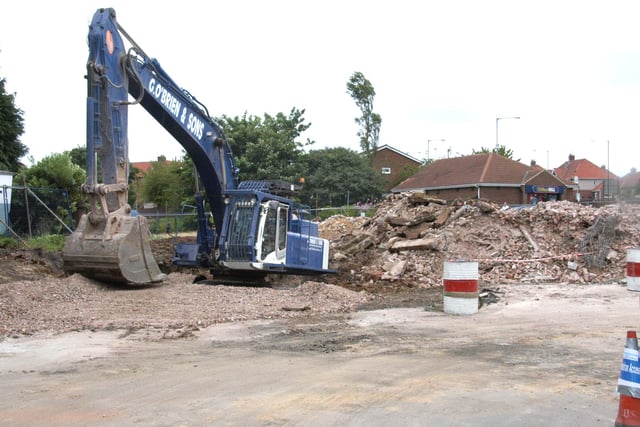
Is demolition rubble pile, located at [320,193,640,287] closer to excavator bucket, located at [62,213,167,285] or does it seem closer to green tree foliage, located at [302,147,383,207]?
excavator bucket, located at [62,213,167,285]

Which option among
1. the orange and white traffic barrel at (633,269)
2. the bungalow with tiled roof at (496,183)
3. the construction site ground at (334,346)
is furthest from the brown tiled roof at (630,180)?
the bungalow with tiled roof at (496,183)

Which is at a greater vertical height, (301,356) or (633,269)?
(633,269)

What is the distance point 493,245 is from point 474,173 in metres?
32.3

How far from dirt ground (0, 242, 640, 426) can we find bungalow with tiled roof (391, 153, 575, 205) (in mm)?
34341

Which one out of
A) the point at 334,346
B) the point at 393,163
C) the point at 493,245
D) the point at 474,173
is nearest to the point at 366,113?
the point at 393,163

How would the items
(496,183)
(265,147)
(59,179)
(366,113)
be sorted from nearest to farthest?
(59,179) → (265,147) → (496,183) → (366,113)

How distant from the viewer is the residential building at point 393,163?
2502 inches

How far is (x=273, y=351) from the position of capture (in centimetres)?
870

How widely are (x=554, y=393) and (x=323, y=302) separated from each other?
708 centimetres

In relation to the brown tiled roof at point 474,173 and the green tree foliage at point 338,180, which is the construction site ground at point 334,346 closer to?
the brown tiled roof at point 474,173

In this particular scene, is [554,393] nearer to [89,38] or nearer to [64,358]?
[64,358]

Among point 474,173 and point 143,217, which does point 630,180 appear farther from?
point 474,173

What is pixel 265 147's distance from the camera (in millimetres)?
39281

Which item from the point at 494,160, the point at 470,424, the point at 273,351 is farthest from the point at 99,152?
the point at 494,160
